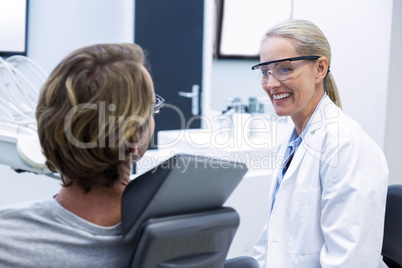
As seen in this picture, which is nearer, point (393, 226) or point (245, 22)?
point (393, 226)

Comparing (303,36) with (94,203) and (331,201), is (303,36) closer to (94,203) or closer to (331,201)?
(331,201)

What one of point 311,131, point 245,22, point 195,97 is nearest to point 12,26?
point 195,97

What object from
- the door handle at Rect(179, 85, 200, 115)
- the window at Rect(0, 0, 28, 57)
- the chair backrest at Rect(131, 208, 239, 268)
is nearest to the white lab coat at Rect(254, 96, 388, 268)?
the chair backrest at Rect(131, 208, 239, 268)

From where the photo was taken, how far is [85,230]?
2.15 ft

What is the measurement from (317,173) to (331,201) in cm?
9

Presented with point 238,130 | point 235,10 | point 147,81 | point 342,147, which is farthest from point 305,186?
point 235,10

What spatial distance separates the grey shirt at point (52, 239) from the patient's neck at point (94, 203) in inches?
0.5

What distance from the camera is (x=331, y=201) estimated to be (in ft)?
3.38

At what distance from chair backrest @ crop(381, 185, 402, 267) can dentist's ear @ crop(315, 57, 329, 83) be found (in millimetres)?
350

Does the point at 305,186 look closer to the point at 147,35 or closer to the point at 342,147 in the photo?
the point at 342,147

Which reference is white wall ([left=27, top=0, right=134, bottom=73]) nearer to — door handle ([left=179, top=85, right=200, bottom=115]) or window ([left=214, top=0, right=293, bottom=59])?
door handle ([left=179, top=85, right=200, bottom=115])

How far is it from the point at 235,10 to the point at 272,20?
0.29m

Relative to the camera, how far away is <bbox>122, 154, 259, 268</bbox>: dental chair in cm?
61

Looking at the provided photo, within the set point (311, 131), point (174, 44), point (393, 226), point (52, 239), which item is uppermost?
point (174, 44)
